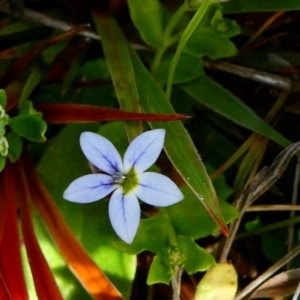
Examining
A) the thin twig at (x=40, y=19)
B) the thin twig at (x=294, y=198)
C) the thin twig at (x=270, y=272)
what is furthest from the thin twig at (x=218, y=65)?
the thin twig at (x=270, y=272)

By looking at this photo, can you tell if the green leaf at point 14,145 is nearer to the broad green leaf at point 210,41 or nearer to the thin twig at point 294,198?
the broad green leaf at point 210,41

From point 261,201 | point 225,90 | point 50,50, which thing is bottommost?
point 261,201

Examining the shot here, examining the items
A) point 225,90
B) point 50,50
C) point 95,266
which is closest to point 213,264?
point 95,266

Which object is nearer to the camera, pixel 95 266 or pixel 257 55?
pixel 95 266

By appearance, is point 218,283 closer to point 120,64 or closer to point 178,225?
point 178,225

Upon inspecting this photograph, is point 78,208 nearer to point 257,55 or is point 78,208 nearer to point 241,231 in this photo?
point 241,231

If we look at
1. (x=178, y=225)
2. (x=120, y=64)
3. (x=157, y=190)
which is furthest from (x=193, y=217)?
(x=120, y=64)
